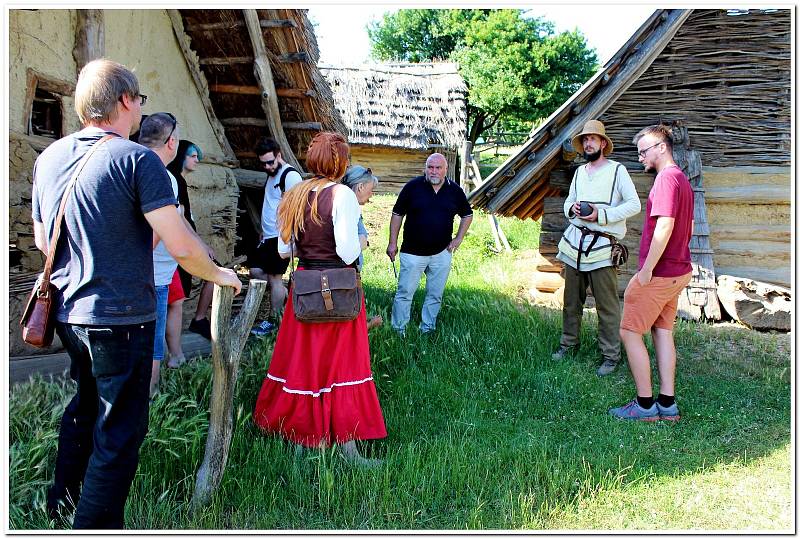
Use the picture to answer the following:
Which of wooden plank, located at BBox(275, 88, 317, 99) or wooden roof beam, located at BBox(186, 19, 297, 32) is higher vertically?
wooden roof beam, located at BBox(186, 19, 297, 32)

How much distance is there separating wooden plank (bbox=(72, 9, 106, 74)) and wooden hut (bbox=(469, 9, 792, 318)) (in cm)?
364

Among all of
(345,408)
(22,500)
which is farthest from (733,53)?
(22,500)

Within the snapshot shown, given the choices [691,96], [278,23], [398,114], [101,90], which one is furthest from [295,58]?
[398,114]

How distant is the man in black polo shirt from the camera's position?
6086mm

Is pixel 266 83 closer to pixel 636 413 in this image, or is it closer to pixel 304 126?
pixel 304 126

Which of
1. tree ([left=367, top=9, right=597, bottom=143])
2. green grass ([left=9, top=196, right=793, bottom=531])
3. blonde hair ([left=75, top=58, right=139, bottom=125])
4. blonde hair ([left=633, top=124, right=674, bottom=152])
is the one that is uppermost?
tree ([left=367, top=9, right=597, bottom=143])

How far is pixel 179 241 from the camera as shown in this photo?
2.56 metres

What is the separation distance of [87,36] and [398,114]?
14048 mm

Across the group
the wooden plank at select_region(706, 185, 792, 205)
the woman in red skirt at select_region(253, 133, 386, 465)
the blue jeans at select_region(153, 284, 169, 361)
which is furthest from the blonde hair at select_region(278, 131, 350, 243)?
the wooden plank at select_region(706, 185, 792, 205)

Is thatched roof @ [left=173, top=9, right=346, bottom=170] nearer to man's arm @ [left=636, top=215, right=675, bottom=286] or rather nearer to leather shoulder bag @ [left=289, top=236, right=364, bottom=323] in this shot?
leather shoulder bag @ [left=289, top=236, right=364, bottom=323]

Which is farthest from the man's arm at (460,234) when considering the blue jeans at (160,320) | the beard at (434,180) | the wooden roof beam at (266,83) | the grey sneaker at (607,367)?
the blue jeans at (160,320)

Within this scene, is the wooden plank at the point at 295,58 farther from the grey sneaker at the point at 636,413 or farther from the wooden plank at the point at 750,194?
the wooden plank at the point at 750,194

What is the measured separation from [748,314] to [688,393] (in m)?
2.13
